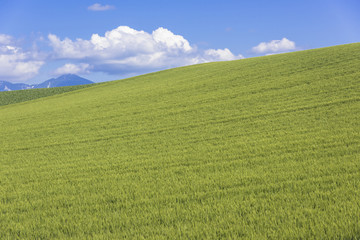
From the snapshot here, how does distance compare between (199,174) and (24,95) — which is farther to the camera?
(24,95)

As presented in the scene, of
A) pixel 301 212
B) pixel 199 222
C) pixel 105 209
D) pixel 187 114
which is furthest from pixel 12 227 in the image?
pixel 187 114

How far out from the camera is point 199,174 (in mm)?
6578

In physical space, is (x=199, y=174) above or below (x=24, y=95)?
below

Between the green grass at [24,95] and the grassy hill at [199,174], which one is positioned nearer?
the grassy hill at [199,174]

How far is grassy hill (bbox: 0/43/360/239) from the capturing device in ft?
14.7

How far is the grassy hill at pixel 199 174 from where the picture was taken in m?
4.47

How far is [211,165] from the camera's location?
23.2 ft

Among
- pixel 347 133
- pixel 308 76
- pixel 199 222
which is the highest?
pixel 308 76

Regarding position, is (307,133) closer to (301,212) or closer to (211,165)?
(211,165)

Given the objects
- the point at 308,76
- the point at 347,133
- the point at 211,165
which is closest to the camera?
the point at 211,165

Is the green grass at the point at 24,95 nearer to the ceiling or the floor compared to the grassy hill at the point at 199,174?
nearer to the ceiling

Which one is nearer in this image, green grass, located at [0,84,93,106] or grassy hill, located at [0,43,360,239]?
grassy hill, located at [0,43,360,239]

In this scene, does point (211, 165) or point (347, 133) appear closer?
point (211, 165)

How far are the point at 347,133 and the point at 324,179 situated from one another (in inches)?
137
